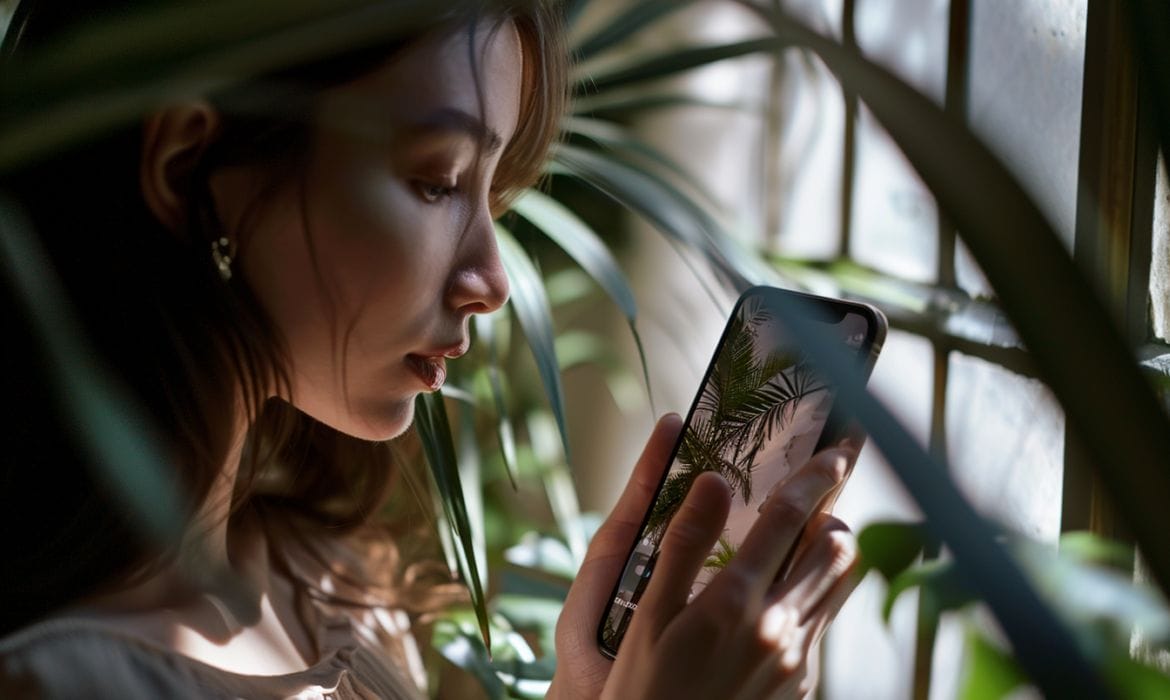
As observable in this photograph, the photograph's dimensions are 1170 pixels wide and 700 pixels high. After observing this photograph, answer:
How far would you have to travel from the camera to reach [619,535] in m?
0.59

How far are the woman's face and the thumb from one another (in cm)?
12

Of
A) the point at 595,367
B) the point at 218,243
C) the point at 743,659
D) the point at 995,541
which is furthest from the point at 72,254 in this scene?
the point at 595,367

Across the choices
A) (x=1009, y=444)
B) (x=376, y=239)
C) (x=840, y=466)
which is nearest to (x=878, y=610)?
(x=1009, y=444)

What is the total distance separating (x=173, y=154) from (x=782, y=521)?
1.12 ft

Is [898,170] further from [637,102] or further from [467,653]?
[467,653]

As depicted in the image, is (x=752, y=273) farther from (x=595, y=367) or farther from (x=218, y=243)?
(x=595, y=367)

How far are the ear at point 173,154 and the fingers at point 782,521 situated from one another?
1.05ft

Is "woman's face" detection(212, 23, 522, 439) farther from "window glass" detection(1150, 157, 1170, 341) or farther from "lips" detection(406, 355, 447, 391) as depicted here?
"window glass" detection(1150, 157, 1170, 341)

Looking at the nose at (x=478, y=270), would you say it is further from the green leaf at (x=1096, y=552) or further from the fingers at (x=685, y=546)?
the green leaf at (x=1096, y=552)

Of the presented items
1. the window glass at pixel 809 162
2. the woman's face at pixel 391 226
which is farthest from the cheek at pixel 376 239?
the window glass at pixel 809 162

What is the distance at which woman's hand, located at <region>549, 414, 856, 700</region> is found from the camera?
434 millimetres

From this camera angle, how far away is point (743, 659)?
0.44m

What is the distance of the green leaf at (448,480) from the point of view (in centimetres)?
54

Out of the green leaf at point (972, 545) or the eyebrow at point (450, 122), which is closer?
the green leaf at point (972, 545)
